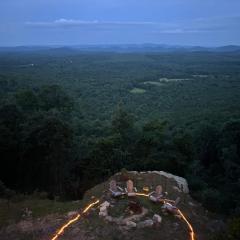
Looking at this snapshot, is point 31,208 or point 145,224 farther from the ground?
point 145,224

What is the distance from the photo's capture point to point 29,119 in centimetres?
3186

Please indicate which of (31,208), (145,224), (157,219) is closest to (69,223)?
(31,208)

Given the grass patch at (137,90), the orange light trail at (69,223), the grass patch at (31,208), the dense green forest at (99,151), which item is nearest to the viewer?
the orange light trail at (69,223)

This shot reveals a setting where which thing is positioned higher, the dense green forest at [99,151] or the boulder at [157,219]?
the boulder at [157,219]

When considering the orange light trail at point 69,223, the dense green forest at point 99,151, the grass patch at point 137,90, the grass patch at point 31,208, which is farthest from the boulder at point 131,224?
the grass patch at point 137,90

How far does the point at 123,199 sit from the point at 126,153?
11041 millimetres

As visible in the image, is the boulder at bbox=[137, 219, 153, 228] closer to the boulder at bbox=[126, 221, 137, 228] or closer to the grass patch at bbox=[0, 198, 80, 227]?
the boulder at bbox=[126, 221, 137, 228]

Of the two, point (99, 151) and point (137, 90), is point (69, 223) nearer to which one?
point (99, 151)

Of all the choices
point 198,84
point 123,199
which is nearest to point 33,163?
point 123,199

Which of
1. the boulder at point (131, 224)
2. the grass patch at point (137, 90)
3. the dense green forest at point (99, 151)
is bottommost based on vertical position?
the grass patch at point (137, 90)

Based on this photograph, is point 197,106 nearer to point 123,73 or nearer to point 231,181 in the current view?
point 231,181

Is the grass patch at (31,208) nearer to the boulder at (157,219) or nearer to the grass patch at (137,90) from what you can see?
the boulder at (157,219)

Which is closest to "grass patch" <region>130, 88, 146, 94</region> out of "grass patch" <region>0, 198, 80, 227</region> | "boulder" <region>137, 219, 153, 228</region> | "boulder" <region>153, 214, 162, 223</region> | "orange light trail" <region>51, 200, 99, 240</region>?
"grass patch" <region>0, 198, 80, 227</region>

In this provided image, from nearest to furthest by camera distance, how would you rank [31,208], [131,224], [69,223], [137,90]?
[131,224] → [69,223] → [31,208] → [137,90]
